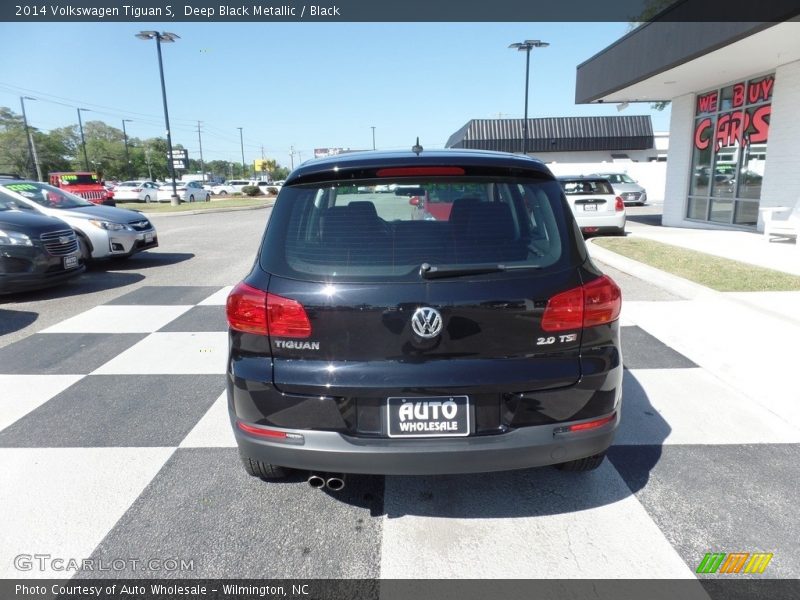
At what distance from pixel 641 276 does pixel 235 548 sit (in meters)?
7.60

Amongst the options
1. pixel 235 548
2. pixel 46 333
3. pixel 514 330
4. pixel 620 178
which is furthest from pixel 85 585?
pixel 620 178

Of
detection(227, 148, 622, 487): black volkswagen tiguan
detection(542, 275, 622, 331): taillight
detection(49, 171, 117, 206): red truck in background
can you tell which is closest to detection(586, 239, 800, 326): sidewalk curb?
detection(542, 275, 622, 331): taillight

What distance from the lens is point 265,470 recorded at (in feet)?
8.91

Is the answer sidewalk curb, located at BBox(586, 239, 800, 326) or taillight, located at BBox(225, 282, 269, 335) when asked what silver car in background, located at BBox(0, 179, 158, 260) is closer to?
sidewalk curb, located at BBox(586, 239, 800, 326)

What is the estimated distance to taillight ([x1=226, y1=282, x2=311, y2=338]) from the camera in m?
2.27

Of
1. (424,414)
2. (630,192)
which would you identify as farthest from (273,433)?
(630,192)

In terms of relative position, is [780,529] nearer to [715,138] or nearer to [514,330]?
[514,330]

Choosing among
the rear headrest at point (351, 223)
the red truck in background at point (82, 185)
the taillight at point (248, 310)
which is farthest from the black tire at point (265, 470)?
the red truck in background at point (82, 185)

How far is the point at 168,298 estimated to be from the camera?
7.43m

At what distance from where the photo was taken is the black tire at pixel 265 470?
106 inches

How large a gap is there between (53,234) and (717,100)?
16.1 metres

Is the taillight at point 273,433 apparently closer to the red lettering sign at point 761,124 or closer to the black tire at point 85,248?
the black tire at point 85,248

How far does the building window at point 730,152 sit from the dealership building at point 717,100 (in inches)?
1.0

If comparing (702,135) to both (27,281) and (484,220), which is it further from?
(27,281)
